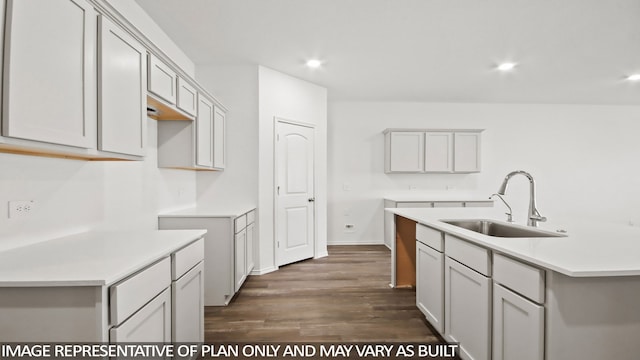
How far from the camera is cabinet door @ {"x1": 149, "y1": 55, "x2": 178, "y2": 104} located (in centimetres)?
200

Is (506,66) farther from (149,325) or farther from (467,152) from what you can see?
(149,325)

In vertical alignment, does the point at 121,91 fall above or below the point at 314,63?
below

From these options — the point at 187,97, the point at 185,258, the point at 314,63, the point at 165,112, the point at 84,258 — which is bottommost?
the point at 185,258

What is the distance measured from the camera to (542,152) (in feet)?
18.3

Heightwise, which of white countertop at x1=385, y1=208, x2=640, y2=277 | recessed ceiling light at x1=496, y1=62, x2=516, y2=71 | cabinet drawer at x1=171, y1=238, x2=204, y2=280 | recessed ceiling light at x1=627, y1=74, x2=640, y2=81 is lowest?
cabinet drawer at x1=171, y1=238, x2=204, y2=280

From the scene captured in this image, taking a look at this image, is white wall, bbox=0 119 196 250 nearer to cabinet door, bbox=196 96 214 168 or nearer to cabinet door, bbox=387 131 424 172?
cabinet door, bbox=196 96 214 168

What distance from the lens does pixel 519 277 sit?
4.33ft

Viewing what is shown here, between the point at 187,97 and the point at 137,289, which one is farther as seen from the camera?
the point at 187,97

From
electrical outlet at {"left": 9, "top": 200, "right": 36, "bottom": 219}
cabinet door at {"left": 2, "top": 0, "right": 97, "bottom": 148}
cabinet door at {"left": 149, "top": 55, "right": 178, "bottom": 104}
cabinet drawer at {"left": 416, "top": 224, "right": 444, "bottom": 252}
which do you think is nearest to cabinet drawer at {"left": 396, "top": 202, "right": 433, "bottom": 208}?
cabinet drawer at {"left": 416, "top": 224, "right": 444, "bottom": 252}

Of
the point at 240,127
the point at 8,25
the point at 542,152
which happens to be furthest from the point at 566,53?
the point at 8,25

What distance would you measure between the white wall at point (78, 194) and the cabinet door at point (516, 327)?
2340mm

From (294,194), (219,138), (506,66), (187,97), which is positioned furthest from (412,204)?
(187,97)

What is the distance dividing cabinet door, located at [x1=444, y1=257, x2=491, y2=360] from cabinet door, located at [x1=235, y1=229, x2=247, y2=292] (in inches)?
73.5

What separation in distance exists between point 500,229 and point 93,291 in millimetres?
2513
